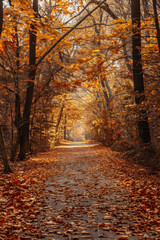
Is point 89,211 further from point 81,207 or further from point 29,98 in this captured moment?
point 29,98

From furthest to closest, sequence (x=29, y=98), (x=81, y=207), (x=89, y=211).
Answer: (x=29, y=98) → (x=81, y=207) → (x=89, y=211)

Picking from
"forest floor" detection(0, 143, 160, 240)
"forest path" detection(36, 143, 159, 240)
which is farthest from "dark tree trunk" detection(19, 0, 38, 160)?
"forest path" detection(36, 143, 159, 240)

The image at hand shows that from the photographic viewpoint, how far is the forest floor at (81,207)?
11.3ft

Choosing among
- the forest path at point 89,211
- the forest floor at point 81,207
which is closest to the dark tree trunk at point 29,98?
the forest floor at point 81,207

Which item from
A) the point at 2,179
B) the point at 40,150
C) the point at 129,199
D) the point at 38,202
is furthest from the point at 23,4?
the point at 40,150

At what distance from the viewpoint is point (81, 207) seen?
4.61m

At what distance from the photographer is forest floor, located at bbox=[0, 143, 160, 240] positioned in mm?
3447

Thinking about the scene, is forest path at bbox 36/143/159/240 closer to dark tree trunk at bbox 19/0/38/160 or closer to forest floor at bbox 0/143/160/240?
forest floor at bbox 0/143/160/240

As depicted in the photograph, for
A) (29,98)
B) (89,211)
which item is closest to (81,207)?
(89,211)

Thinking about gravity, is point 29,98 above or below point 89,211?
above

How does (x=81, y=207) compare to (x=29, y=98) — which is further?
(x=29, y=98)

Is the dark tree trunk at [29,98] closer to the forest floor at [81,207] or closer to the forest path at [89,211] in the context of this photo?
the forest floor at [81,207]

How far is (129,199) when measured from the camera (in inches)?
198

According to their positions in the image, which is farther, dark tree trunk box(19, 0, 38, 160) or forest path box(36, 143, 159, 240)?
dark tree trunk box(19, 0, 38, 160)
